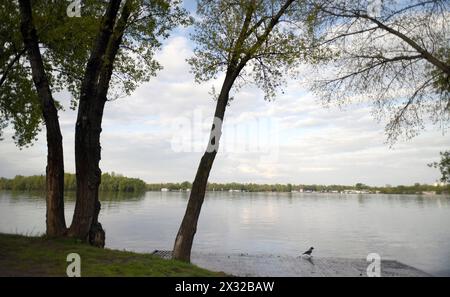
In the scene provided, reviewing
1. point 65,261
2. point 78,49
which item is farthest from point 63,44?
point 65,261

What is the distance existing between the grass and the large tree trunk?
87 cm

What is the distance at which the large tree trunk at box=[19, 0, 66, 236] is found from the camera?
14266 mm

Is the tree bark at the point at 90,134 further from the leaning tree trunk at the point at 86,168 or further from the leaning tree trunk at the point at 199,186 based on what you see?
the leaning tree trunk at the point at 199,186

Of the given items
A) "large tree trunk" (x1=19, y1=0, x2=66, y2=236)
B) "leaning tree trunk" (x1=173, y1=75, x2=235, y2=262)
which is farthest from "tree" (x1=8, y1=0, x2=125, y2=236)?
"leaning tree trunk" (x1=173, y1=75, x2=235, y2=262)

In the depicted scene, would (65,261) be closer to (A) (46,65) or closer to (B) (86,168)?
(B) (86,168)

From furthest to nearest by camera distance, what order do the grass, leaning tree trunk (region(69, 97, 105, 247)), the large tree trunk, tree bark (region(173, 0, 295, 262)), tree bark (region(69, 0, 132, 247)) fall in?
1. tree bark (region(173, 0, 295, 262))
2. the large tree trunk
3. leaning tree trunk (region(69, 97, 105, 247))
4. tree bark (region(69, 0, 132, 247))
5. the grass

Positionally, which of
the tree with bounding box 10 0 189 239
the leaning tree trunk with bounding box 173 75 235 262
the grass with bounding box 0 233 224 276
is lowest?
the grass with bounding box 0 233 224 276

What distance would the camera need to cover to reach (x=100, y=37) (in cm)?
1387

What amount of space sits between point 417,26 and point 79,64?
46.5 feet

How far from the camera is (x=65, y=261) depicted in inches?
428

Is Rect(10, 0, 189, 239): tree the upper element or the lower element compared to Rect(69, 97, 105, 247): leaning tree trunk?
upper

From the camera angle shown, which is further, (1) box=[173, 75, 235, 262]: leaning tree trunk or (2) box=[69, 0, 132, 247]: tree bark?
(1) box=[173, 75, 235, 262]: leaning tree trunk

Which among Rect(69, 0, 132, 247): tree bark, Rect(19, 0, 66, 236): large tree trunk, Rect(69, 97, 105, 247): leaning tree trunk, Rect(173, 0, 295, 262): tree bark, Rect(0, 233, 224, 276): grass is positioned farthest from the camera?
Rect(173, 0, 295, 262): tree bark

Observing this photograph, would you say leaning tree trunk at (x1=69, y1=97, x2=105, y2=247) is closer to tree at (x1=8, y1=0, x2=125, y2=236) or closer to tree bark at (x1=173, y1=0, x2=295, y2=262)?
tree at (x1=8, y1=0, x2=125, y2=236)
